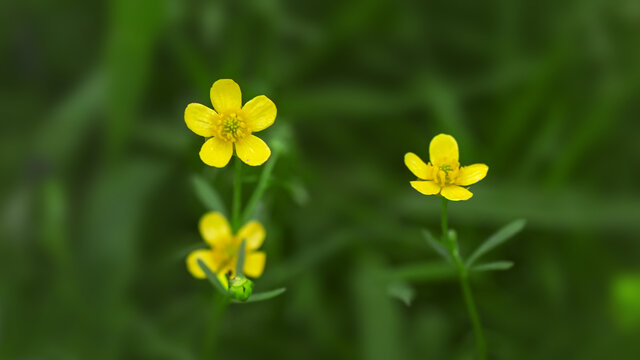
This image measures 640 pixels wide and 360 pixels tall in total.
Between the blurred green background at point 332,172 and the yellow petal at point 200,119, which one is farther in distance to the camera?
the blurred green background at point 332,172

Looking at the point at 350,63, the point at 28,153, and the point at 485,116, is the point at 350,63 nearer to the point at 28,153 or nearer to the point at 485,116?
the point at 485,116

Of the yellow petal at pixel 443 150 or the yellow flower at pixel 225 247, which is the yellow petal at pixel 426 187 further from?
the yellow flower at pixel 225 247

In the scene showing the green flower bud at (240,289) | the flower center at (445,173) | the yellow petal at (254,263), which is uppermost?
the flower center at (445,173)

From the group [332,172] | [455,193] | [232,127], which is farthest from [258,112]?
[332,172]

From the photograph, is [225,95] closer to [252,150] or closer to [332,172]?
[252,150]

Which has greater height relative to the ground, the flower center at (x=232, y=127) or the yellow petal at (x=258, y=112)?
the yellow petal at (x=258, y=112)

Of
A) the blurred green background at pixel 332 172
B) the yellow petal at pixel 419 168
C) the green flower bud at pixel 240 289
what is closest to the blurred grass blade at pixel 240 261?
the green flower bud at pixel 240 289
